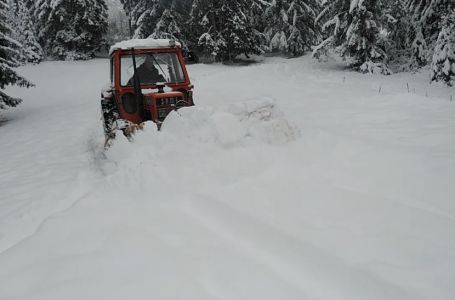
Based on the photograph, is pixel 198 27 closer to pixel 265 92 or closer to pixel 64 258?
pixel 265 92

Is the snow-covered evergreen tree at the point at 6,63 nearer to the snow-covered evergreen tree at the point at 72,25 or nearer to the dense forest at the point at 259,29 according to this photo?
the dense forest at the point at 259,29

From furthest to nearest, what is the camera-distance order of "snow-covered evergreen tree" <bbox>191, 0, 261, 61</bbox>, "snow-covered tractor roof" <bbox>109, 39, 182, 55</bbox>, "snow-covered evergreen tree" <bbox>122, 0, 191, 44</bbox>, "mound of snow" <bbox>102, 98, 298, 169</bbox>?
"snow-covered evergreen tree" <bbox>122, 0, 191, 44</bbox> < "snow-covered evergreen tree" <bbox>191, 0, 261, 61</bbox> < "snow-covered tractor roof" <bbox>109, 39, 182, 55</bbox> < "mound of snow" <bbox>102, 98, 298, 169</bbox>

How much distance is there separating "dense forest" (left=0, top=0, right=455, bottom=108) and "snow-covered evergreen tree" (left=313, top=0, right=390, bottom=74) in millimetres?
43

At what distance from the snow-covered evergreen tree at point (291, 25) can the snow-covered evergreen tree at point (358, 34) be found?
491 centimetres

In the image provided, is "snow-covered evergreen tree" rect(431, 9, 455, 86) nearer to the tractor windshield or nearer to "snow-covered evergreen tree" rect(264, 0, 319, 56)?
the tractor windshield

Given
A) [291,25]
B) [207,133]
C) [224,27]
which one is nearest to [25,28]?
[224,27]

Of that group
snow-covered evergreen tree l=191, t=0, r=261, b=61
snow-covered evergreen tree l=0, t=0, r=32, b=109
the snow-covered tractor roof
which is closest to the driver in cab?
the snow-covered tractor roof

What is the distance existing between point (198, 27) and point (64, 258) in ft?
72.1

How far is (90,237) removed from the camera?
392cm

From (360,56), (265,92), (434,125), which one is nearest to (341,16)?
(360,56)

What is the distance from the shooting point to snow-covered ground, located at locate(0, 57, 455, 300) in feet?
10.0

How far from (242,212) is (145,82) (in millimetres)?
3790

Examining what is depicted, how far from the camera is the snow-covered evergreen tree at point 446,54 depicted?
12.5 meters

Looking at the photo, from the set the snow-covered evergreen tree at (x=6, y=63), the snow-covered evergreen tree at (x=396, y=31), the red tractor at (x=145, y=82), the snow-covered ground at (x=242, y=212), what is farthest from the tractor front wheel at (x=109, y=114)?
the snow-covered evergreen tree at (x=396, y=31)
